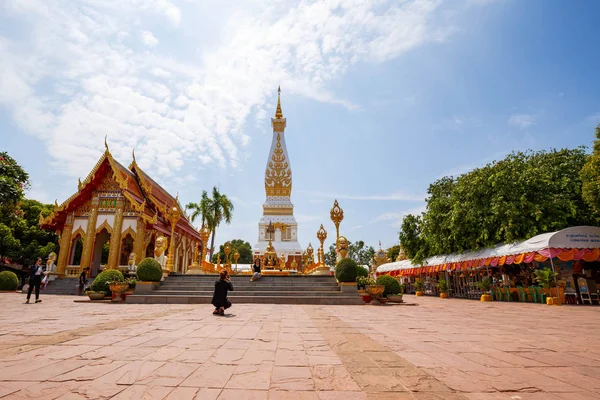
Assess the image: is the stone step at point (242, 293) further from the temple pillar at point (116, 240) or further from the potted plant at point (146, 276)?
the temple pillar at point (116, 240)

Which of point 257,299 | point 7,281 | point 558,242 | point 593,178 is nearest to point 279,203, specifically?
point 7,281

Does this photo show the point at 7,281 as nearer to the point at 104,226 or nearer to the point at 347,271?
the point at 104,226

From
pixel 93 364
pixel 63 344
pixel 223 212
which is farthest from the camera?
pixel 223 212

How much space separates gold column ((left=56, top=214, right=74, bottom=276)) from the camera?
21166mm

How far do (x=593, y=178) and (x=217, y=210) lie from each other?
29.1 m

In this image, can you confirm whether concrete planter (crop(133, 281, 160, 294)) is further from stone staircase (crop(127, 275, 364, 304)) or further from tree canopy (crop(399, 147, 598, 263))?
tree canopy (crop(399, 147, 598, 263))

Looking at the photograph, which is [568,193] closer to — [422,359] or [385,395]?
[422,359]

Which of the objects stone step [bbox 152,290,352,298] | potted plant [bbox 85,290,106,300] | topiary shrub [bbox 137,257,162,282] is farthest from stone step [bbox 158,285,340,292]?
potted plant [bbox 85,290,106,300]

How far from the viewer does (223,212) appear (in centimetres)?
3409

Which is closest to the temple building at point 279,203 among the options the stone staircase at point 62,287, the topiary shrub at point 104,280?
the stone staircase at point 62,287

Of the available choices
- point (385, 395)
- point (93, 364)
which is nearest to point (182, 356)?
point (93, 364)

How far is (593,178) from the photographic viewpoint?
14000 mm

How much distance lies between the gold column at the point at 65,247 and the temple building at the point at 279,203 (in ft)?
61.2

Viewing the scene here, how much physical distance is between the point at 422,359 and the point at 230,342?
2.54m
